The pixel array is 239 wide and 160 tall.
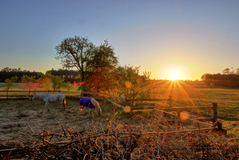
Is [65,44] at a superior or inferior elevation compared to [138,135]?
superior

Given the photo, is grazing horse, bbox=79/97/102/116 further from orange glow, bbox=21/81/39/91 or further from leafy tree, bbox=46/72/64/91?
orange glow, bbox=21/81/39/91

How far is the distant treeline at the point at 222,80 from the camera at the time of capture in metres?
53.9

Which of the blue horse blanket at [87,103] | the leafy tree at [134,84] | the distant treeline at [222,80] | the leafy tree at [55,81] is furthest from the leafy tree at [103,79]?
the distant treeline at [222,80]

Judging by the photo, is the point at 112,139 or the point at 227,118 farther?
the point at 227,118

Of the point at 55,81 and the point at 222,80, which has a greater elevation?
the point at 222,80

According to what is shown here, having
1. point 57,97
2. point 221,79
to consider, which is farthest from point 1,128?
point 221,79

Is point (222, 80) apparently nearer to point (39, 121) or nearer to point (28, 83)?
point (28, 83)

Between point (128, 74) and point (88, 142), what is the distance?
10149mm

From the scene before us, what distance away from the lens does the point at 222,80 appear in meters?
58.5

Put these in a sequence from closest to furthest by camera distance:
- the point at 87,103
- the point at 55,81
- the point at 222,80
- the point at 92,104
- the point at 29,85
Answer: the point at 92,104 < the point at 87,103 < the point at 29,85 < the point at 55,81 < the point at 222,80

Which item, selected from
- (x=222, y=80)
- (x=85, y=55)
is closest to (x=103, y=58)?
(x=85, y=55)

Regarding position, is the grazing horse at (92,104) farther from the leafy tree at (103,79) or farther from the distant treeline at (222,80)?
the distant treeline at (222,80)

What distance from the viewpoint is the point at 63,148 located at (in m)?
1.66

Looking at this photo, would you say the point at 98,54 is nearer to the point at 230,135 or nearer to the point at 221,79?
the point at 230,135
